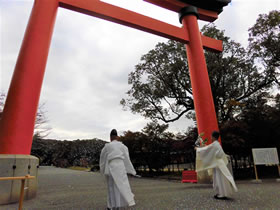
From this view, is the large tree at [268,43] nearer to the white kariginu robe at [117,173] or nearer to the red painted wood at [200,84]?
the red painted wood at [200,84]

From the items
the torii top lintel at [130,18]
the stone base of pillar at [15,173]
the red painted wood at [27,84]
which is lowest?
the stone base of pillar at [15,173]

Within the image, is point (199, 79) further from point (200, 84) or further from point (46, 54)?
point (46, 54)

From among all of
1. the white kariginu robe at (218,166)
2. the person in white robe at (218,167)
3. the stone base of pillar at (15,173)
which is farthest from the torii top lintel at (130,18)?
the white kariginu robe at (218,166)

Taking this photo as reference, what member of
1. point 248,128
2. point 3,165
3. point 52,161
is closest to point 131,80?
point 248,128

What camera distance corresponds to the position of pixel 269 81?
373 inches

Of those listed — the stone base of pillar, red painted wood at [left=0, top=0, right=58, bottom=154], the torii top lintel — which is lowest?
the stone base of pillar

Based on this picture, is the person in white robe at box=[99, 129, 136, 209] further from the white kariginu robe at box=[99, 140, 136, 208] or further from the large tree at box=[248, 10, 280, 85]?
the large tree at box=[248, 10, 280, 85]

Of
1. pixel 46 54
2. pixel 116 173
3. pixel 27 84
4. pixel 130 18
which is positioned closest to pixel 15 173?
pixel 27 84

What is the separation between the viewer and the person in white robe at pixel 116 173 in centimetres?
283

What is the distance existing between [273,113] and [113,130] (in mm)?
7552

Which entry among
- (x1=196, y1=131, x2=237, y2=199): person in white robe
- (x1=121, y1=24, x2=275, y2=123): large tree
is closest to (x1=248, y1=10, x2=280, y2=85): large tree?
(x1=121, y1=24, x2=275, y2=123): large tree

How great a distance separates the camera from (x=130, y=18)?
699cm

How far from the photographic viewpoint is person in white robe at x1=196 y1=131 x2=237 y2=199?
11.6ft

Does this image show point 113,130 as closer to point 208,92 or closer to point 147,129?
point 208,92
